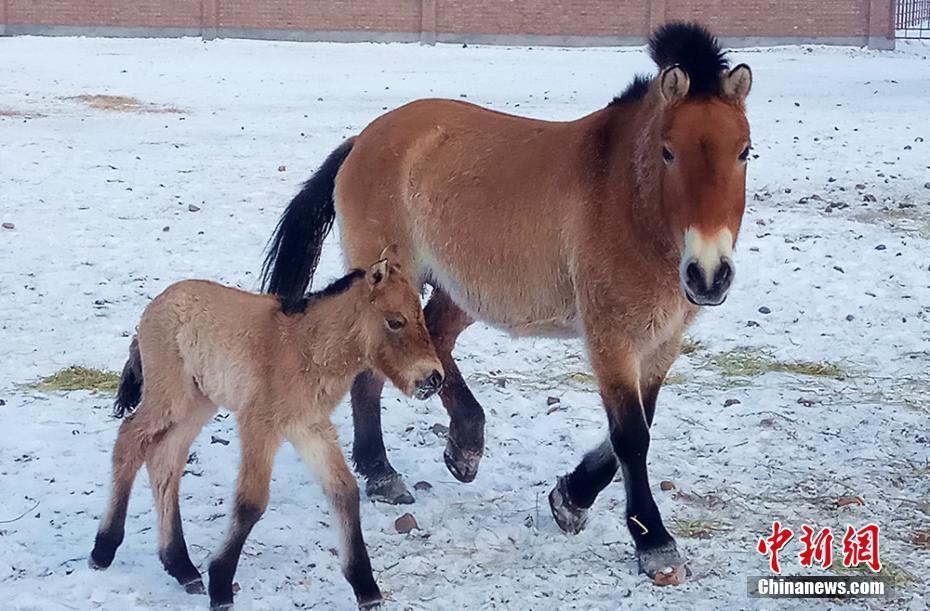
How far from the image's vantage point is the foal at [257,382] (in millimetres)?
4160

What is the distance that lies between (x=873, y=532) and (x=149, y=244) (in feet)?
21.2

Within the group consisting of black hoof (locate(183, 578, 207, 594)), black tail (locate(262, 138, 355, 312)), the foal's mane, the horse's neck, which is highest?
the foal's mane

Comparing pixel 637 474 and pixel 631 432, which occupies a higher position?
pixel 631 432

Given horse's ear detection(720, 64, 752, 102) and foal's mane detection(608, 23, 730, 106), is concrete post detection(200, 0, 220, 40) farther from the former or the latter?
horse's ear detection(720, 64, 752, 102)

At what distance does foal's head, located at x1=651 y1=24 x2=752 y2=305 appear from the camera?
4.10 metres

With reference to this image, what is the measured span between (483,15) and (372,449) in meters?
25.5

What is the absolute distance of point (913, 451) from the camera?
18.9 feet

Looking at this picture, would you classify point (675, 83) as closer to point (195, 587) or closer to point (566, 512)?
point (566, 512)

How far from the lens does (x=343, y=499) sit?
4.21m

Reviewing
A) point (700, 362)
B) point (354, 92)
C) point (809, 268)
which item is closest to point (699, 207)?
point (700, 362)

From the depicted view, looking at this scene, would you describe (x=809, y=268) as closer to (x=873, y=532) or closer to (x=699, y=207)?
(x=873, y=532)

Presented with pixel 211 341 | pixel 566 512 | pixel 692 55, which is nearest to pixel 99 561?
pixel 211 341

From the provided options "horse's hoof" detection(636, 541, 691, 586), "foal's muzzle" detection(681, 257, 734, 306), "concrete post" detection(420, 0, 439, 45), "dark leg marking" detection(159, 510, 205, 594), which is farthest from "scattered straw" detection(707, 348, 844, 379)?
"concrete post" detection(420, 0, 439, 45)

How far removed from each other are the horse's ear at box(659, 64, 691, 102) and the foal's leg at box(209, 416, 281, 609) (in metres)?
2.00
